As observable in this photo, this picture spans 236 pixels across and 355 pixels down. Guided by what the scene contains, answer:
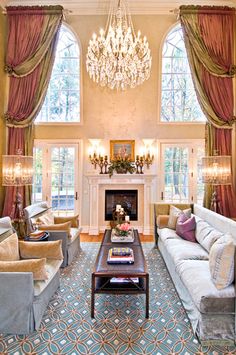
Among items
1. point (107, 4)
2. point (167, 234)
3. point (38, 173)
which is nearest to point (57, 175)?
point (38, 173)

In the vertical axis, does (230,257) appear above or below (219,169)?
below

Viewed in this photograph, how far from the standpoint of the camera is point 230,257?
2.32 meters

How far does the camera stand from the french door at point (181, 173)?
255 inches

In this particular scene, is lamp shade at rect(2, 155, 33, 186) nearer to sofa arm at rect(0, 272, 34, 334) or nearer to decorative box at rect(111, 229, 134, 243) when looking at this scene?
decorative box at rect(111, 229, 134, 243)

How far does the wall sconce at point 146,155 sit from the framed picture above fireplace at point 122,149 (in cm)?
22

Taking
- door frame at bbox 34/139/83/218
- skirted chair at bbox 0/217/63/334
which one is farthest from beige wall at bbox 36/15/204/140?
skirted chair at bbox 0/217/63/334

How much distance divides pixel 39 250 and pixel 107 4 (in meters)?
6.33

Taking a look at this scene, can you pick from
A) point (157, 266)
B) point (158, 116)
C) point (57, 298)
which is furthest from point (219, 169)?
point (57, 298)

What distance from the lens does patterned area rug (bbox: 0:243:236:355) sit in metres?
2.19

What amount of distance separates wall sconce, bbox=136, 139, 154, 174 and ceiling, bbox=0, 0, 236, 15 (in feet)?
11.5

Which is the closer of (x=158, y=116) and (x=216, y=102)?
(x=216, y=102)

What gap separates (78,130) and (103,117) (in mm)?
805

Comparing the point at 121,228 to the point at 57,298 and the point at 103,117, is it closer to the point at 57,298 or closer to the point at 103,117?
the point at 57,298

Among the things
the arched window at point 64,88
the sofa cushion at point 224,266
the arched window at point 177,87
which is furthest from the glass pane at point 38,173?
the sofa cushion at point 224,266
